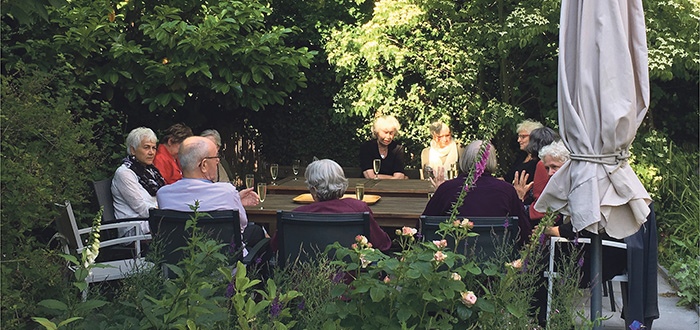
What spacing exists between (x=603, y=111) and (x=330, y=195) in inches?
63.5

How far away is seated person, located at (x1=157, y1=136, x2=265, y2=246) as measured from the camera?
5.02 m

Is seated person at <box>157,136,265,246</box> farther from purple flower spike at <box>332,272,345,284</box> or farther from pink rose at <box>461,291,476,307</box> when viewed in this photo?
pink rose at <box>461,291,476,307</box>

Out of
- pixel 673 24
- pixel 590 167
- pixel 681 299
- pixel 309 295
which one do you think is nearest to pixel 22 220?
pixel 309 295

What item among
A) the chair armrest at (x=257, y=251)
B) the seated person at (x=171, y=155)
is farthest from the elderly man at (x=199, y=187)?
the seated person at (x=171, y=155)

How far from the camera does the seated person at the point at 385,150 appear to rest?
902 centimetres

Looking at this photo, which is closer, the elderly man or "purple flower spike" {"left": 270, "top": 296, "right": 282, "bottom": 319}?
"purple flower spike" {"left": 270, "top": 296, "right": 282, "bottom": 319}

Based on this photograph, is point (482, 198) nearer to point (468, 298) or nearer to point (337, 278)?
point (337, 278)

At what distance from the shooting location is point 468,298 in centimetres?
286

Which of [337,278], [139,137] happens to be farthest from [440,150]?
[337,278]

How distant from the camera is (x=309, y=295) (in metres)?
3.04

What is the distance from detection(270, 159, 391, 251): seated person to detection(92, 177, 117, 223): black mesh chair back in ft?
5.73

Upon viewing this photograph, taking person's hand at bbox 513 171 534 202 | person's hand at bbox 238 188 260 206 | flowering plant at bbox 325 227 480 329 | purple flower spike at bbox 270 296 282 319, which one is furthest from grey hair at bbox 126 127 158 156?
purple flower spike at bbox 270 296 282 319

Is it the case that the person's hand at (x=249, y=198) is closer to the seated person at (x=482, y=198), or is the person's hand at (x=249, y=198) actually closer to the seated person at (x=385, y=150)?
the seated person at (x=482, y=198)

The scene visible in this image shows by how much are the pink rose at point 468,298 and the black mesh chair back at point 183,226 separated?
1907 millimetres
